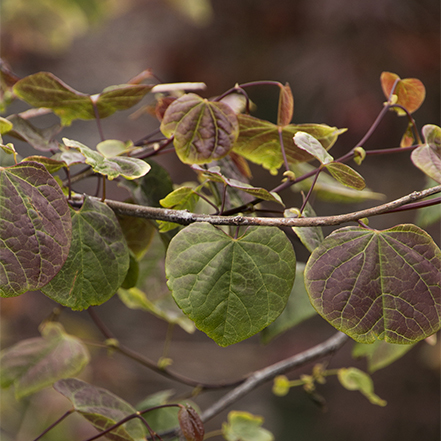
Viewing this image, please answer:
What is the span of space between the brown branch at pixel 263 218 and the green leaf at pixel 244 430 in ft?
1.46

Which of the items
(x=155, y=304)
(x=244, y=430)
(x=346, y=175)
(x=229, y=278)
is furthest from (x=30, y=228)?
(x=244, y=430)

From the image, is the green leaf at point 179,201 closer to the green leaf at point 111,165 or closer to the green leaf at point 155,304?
the green leaf at point 111,165

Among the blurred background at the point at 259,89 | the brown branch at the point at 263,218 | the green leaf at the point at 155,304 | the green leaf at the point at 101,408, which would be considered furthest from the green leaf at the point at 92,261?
the blurred background at the point at 259,89

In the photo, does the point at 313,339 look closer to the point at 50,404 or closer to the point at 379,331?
the point at 50,404

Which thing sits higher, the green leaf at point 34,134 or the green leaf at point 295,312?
the green leaf at point 34,134

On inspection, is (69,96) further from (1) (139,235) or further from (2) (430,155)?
(2) (430,155)

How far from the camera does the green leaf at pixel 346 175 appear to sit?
37cm

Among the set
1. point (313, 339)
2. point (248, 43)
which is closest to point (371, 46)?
point (248, 43)

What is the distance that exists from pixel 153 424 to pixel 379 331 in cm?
41

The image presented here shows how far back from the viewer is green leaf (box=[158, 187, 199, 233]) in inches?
16.2

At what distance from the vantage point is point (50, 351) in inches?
23.4

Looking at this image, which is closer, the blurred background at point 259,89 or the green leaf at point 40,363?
the green leaf at point 40,363

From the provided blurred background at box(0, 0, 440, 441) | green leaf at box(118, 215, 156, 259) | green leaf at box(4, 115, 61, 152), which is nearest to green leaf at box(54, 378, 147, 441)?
green leaf at box(118, 215, 156, 259)

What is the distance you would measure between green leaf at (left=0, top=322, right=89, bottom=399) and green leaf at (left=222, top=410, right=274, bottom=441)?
0.27 m
